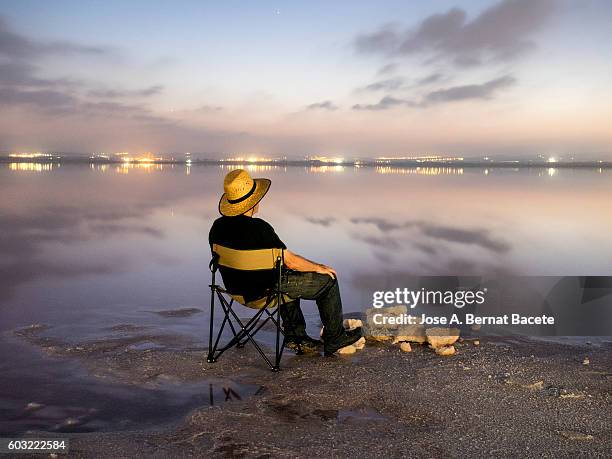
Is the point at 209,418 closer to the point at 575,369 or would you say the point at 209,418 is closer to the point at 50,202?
the point at 575,369

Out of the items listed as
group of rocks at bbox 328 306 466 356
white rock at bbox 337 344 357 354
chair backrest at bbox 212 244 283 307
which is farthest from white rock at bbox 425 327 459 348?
chair backrest at bbox 212 244 283 307

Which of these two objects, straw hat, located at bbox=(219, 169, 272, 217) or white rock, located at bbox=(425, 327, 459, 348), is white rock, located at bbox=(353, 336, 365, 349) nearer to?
white rock, located at bbox=(425, 327, 459, 348)

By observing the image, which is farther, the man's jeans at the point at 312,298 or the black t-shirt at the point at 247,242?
the man's jeans at the point at 312,298

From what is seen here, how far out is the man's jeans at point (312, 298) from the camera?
5.33 m

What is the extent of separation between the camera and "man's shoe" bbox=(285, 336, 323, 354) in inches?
223

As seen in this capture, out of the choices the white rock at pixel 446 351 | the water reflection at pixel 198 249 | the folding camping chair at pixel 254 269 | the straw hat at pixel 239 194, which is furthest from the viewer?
the water reflection at pixel 198 249

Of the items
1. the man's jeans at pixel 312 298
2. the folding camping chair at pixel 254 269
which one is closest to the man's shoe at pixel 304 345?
the man's jeans at pixel 312 298

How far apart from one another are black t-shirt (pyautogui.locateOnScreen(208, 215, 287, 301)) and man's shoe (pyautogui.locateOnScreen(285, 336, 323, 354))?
2.14 feet

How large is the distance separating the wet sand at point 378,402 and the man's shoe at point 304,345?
4.4 inches

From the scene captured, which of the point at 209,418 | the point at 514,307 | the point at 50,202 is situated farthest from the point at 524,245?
the point at 50,202

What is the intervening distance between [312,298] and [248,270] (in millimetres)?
646

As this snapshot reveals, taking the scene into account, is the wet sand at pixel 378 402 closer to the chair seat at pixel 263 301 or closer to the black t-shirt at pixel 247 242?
the chair seat at pixel 263 301

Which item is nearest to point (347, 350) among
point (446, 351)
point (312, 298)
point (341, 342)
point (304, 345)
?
point (341, 342)

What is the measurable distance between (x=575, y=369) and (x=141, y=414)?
3456mm
